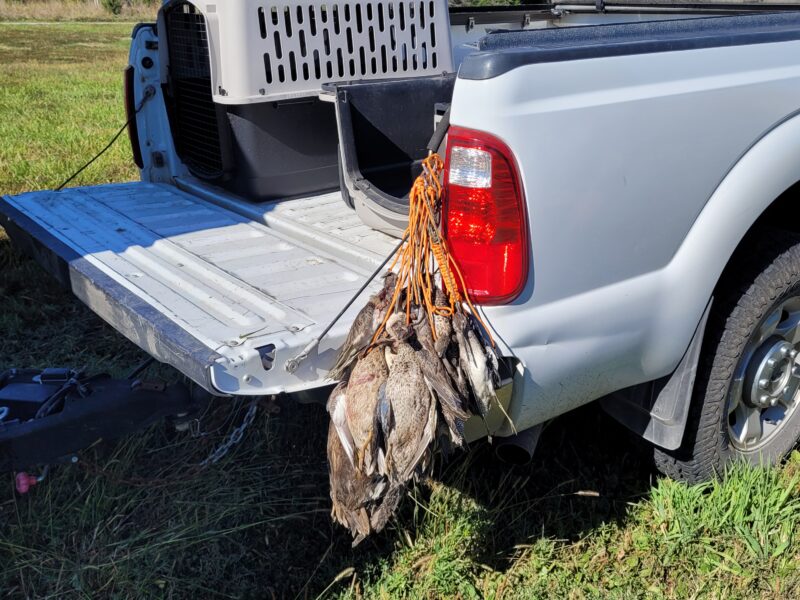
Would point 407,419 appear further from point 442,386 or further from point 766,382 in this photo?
point 766,382

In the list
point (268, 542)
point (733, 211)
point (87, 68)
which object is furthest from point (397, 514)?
point (87, 68)

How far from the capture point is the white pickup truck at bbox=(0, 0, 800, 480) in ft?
6.57

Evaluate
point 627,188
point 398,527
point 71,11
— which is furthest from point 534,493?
point 71,11

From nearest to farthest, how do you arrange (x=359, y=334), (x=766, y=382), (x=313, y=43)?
(x=359, y=334)
(x=766, y=382)
(x=313, y=43)

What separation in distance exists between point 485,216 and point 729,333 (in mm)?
1020

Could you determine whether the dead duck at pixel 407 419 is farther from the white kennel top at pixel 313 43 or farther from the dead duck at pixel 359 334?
the white kennel top at pixel 313 43

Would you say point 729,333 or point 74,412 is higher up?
point 729,333

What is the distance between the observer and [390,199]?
2.92m

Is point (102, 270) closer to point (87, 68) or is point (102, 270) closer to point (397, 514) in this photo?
point (397, 514)

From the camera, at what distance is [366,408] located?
1.94 metres

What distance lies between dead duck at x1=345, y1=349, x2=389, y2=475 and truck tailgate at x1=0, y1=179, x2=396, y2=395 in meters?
0.13

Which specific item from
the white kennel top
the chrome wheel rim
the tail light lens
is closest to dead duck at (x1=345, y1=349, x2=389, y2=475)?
the chrome wheel rim

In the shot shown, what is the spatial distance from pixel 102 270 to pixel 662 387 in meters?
1.76

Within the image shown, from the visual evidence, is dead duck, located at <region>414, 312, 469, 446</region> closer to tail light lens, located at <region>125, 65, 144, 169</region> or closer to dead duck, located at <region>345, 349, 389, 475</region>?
dead duck, located at <region>345, 349, 389, 475</region>
